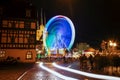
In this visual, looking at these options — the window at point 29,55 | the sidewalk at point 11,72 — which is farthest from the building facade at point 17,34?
the sidewalk at point 11,72

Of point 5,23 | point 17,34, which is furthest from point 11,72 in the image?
point 5,23

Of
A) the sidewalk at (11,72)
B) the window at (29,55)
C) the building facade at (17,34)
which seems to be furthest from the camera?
the window at (29,55)

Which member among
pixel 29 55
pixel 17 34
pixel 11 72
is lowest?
pixel 11 72

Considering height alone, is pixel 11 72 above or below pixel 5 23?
below

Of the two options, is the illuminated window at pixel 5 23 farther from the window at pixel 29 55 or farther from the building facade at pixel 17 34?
the window at pixel 29 55

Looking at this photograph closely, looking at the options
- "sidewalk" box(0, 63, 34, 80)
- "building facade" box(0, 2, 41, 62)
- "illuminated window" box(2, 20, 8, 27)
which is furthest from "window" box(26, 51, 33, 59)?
"sidewalk" box(0, 63, 34, 80)

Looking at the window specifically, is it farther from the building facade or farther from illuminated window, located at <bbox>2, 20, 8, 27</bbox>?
illuminated window, located at <bbox>2, 20, 8, 27</bbox>

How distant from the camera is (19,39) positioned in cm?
5794

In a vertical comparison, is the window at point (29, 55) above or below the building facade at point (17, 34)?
below

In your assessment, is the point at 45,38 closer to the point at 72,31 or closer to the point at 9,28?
the point at 72,31

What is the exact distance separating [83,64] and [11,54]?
87.1ft

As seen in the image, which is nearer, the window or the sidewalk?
the sidewalk

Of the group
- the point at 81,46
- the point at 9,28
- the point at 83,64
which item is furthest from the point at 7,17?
the point at 81,46

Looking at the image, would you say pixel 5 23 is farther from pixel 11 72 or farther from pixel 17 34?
pixel 11 72
